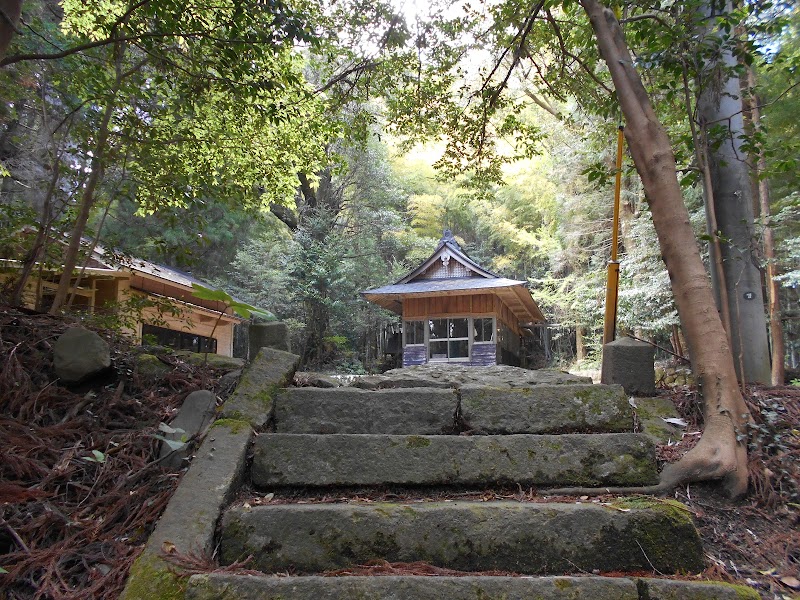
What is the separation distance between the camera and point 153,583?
1653 millimetres

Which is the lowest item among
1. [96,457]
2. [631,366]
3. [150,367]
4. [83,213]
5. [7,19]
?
[96,457]

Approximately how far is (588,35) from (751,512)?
14.7ft

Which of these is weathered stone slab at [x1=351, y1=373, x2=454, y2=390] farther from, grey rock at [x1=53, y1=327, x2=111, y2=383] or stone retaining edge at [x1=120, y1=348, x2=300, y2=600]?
grey rock at [x1=53, y1=327, x2=111, y2=383]

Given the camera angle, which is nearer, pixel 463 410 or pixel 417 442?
pixel 417 442

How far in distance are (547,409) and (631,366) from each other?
1.06 metres

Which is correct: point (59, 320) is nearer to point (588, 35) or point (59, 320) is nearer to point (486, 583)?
point (486, 583)

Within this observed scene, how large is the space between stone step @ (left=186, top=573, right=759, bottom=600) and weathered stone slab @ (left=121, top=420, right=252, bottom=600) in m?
0.16

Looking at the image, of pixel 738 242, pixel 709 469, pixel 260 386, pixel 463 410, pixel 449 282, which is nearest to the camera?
pixel 709 469

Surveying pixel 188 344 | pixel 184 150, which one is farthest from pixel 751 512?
pixel 188 344

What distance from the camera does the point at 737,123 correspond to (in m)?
4.32

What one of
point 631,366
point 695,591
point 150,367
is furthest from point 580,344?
point 695,591

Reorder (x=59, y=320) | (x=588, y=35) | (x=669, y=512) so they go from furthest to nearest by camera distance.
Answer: (x=588, y=35) < (x=59, y=320) < (x=669, y=512)

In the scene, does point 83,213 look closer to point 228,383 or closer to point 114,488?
point 228,383

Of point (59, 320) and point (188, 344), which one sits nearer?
point (59, 320)
